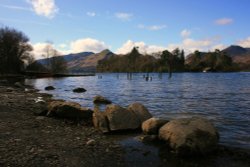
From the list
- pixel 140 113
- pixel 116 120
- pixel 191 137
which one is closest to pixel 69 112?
pixel 116 120

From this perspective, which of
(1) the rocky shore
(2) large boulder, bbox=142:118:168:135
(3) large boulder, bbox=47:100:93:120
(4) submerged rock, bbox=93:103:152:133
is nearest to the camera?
(1) the rocky shore

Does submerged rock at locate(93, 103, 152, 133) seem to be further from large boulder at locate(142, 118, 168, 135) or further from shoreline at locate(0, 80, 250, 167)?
large boulder at locate(142, 118, 168, 135)

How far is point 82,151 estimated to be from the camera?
12469 millimetres

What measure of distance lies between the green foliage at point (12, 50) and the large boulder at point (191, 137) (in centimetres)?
10001

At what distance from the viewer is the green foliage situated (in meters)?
106

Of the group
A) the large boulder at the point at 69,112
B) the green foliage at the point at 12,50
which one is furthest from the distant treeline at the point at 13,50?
the large boulder at the point at 69,112

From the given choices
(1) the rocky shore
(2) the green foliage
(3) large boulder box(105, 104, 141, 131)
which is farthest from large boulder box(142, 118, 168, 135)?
(2) the green foliage

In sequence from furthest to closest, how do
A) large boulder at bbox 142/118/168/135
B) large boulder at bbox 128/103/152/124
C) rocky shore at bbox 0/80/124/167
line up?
large boulder at bbox 128/103/152/124 → large boulder at bbox 142/118/168/135 → rocky shore at bbox 0/80/124/167

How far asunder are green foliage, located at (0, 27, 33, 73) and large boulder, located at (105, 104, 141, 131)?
314ft

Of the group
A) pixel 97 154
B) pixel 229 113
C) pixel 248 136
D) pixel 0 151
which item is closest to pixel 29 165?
pixel 0 151

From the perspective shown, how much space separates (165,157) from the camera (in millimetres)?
12617

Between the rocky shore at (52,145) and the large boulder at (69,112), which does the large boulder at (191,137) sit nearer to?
the rocky shore at (52,145)

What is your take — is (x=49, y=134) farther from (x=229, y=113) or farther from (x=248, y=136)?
(x=229, y=113)

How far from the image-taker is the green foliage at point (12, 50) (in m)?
106
